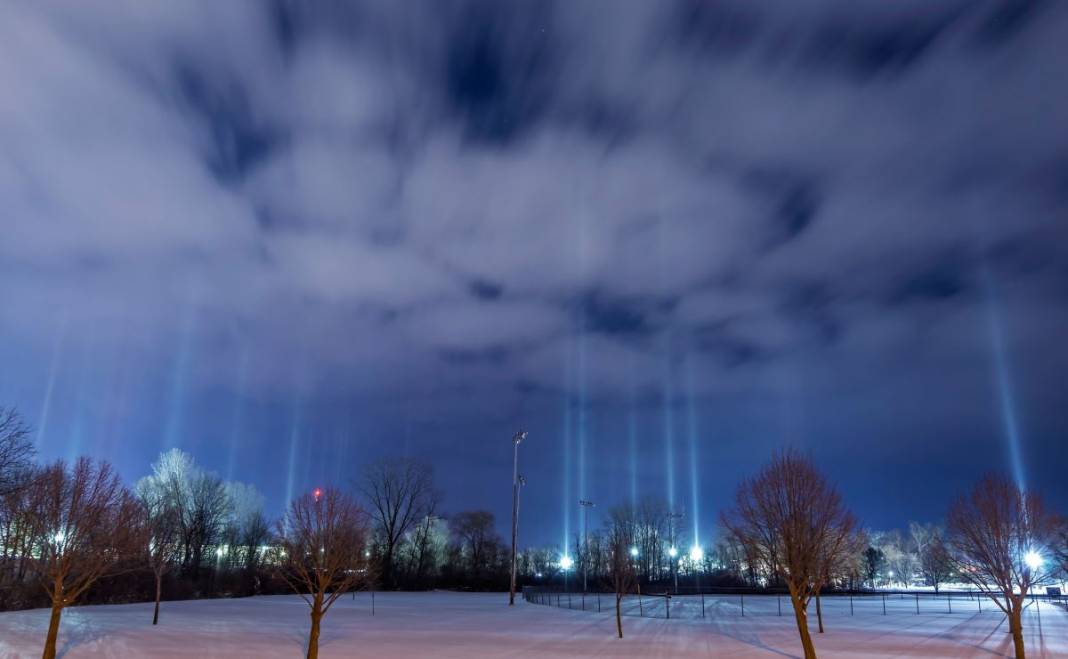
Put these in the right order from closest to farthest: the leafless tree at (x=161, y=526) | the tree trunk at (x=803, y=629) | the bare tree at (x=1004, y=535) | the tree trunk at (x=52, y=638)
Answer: the tree trunk at (x=52, y=638), the tree trunk at (x=803, y=629), the bare tree at (x=1004, y=535), the leafless tree at (x=161, y=526)

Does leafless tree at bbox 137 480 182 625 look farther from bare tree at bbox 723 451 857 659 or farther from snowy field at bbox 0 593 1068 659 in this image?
bare tree at bbox 723 451 857 659

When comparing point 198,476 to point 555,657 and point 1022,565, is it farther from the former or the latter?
point 1022,565

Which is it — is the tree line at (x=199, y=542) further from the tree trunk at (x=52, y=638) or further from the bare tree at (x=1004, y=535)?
the bare tree at (x=1004, y=535)

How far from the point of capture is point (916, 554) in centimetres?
13350

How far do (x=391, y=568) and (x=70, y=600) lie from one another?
7191 centimetres

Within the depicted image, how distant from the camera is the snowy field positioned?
2336 centimetres

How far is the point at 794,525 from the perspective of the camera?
22.1 metres

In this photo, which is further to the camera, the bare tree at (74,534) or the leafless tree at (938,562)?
the leafless tree at (938,562)

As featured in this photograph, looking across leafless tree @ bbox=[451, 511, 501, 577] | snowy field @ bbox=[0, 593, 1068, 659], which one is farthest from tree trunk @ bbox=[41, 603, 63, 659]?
leafless tree @ bbox=[451, 511, 501, 577]

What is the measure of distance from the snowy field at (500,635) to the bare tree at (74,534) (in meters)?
3.50

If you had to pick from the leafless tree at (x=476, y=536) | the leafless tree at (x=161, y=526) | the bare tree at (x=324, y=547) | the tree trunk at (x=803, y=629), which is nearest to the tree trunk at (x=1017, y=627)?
the tree trunk at (x=803, y=629)

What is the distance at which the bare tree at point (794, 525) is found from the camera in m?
21.8

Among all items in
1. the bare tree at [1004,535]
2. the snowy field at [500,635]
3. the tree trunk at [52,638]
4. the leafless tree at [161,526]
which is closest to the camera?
the tree trunk at [52,638]

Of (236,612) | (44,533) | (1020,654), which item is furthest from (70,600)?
(1020,654)
